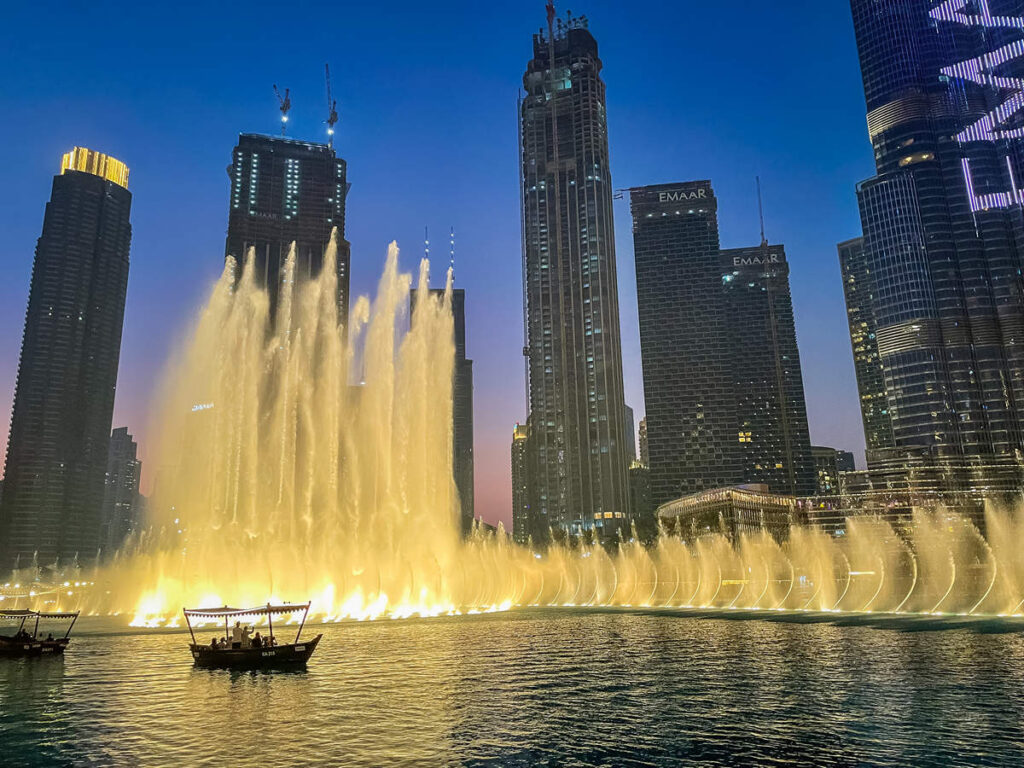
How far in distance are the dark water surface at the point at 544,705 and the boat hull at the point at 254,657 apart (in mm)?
1507

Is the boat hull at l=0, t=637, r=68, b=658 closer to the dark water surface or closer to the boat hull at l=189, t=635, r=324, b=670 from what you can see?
the dark water surface

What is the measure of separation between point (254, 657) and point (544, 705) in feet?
72.4

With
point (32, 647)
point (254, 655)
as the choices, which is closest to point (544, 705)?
point (254, 655)

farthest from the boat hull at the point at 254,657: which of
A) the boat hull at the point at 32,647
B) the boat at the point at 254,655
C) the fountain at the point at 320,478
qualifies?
the fountain at the point at 320,478

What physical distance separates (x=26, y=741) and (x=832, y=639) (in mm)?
47811

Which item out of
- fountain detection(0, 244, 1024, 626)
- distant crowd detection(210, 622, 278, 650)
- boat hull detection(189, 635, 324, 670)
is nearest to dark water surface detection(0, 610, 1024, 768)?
boat hull detection(189, 635, 324, 670)

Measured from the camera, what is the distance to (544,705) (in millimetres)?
29656

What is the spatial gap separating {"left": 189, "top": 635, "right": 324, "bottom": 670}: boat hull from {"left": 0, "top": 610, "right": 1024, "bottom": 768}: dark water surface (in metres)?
1.51

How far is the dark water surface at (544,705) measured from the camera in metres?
22.7

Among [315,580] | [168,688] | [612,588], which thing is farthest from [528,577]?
[168,688]

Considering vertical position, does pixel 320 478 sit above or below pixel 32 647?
above

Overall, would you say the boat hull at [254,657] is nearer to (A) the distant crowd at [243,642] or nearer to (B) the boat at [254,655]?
(B) the boat at [254,655]

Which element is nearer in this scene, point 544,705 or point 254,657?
point 544,705

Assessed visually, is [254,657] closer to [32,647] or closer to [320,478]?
[32,647]
